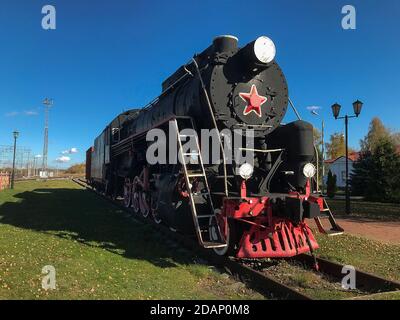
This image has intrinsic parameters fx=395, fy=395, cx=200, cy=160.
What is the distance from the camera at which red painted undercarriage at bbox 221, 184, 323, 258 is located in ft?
23.2

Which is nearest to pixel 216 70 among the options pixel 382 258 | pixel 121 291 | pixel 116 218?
pixel 121 291

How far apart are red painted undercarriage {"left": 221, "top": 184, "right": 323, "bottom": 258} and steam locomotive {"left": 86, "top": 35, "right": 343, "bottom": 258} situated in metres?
0.02

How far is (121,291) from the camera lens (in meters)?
5.83

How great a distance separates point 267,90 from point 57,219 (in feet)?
28.3

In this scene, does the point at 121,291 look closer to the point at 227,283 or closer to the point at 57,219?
the point at 227,283

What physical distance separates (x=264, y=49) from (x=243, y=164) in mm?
2446

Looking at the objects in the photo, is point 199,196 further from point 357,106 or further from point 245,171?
point 357,106

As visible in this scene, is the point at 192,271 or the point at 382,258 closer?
the point at 192,271

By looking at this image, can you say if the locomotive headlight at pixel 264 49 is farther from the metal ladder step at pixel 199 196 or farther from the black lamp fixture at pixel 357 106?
the black lamp fixture at pixel 357 106

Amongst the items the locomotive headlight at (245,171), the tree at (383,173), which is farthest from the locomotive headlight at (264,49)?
the tree at (383,173)

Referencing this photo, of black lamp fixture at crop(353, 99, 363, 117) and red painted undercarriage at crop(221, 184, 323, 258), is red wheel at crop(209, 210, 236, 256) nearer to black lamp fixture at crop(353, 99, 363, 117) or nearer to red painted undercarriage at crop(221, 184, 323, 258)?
red painted undercarriage at crop(221, 184, 323, 258)

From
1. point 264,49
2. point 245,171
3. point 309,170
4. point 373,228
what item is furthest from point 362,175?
point 245,171

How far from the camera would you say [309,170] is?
7926mm
